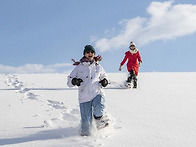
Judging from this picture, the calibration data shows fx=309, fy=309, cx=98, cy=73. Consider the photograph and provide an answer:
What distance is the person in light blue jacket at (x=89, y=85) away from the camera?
4.05 meters

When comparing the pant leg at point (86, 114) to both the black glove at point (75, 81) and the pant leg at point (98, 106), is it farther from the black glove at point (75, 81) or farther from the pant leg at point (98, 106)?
the black glove at point (75, 81)

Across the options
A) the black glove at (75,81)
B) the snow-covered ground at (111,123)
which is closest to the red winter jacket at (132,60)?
the snow-covered ground at (111,123)

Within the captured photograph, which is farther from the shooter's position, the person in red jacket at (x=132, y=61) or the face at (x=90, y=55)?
the person in red jacket at (x=132, y=61)

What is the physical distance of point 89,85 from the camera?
4129mm

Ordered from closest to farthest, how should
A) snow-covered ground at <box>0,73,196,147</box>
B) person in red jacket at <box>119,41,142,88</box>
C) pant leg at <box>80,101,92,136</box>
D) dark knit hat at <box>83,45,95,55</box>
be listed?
snow-covered ground at <box>0,73,196,147</box>
pant leg at <box>80,101,92,136</box>
dark knit hat at <box>83,45,95,55</box>
person in red jacket at <box>119,41,142,88</box>

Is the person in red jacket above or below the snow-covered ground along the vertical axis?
above

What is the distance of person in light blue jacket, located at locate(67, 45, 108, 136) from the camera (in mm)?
4047

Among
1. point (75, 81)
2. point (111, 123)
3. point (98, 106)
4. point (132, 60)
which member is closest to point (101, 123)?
point (98, 106)

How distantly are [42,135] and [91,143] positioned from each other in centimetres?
76

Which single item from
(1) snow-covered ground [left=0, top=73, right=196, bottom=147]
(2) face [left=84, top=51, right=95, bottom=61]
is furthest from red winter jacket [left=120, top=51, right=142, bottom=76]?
(2) face [left=84, top=51, right=95, bottom=61]

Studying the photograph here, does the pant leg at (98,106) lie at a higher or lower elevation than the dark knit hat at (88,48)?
lower

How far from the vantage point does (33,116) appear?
5262 mm

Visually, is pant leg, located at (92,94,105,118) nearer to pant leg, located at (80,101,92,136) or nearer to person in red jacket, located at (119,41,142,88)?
pant leg, located at (80,101,92,136)

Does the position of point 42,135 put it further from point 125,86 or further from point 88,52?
point 125,86
